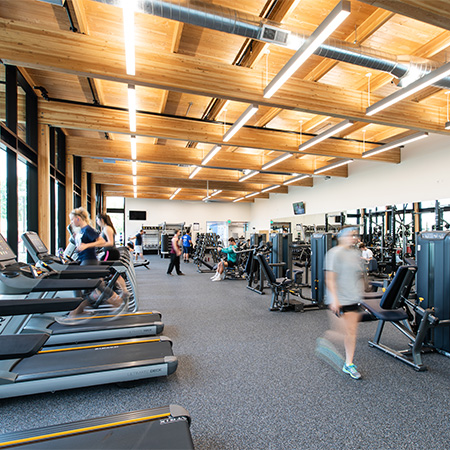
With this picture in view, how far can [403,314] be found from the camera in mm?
3201

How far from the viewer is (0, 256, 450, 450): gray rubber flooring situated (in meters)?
1.92

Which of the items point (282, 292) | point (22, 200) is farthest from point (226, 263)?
point (22, 200)

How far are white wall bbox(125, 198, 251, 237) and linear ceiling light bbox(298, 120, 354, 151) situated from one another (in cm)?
1277

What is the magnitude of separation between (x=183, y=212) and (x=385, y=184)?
514 inches

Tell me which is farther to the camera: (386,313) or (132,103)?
(132,103)

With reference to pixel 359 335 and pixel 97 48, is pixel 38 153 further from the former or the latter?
pixel 359 335

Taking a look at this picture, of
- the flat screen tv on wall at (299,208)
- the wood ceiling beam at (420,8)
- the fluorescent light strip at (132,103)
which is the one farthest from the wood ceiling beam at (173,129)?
the flat screen tv on wall at (299,208)

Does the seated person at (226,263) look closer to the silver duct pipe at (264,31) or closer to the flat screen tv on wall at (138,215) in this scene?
the silver duct pipe at (264,31)

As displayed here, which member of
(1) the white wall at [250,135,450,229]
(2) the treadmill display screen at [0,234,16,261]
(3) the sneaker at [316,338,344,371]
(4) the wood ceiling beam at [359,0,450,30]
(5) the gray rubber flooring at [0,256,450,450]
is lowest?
(3) the sneaker at [316,338,344,371]

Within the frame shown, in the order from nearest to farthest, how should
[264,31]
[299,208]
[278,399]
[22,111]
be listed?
[278,399] → [264,31] → [22,111] → [299,208]

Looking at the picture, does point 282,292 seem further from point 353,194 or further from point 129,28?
point 353,194

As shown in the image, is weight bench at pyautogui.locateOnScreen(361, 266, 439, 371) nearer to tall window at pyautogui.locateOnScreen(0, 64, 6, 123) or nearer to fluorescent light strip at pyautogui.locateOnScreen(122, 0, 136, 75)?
fluorescent light strip at pyautogui.locateOnScreen(122, 0, 136, 75)

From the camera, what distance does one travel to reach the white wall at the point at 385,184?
26.4 feet

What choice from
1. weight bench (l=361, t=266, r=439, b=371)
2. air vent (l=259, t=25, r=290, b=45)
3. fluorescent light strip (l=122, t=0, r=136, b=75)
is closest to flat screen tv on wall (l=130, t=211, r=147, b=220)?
fluorescent light strip (l=122, t=0, r=136, b=75)
